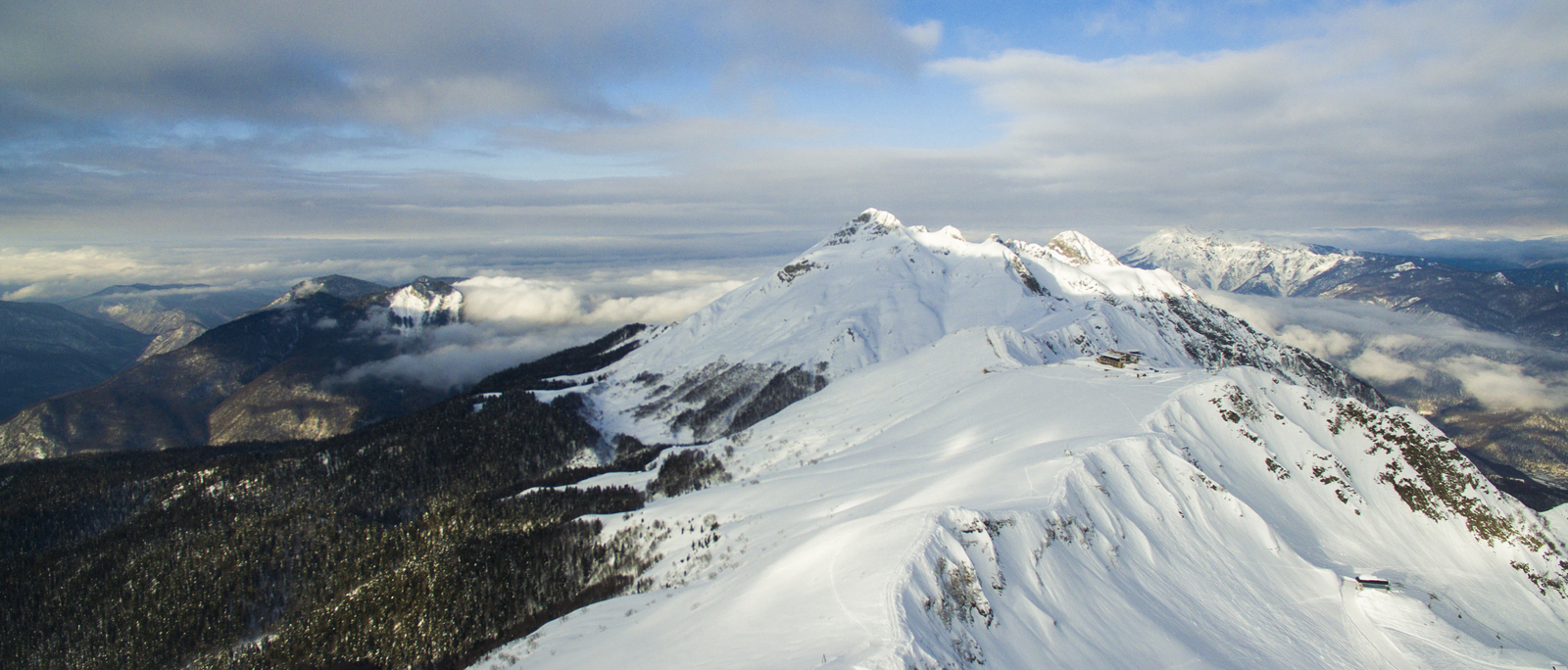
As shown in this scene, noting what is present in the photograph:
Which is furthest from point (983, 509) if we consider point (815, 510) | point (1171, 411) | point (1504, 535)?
point (1504, 535)

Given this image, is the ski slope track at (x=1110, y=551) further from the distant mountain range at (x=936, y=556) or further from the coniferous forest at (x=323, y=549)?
the coniferous forest at (x=323, y=549)

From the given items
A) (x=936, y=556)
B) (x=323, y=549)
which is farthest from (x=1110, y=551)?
(x=323, y=549)

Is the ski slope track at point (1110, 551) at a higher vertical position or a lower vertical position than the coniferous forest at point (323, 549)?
higher

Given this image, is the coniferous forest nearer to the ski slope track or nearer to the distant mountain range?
the distant mountain range

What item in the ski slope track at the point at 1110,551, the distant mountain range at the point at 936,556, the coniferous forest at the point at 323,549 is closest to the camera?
the ski slope track at the point at 1110,551

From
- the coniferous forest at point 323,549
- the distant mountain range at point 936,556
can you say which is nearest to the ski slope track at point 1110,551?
the distant mountain range at point 936,556

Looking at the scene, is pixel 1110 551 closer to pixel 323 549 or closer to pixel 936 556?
pixel 936 556

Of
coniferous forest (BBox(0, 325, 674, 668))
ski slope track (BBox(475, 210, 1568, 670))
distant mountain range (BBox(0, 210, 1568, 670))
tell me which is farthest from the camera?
coniferous forest (BBox(0, 325, 674, 668))

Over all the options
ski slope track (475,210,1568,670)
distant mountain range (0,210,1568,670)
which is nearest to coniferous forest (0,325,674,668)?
distant mountain range (0,210,1568,670)

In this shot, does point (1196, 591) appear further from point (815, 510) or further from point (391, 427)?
point (391, 427)
